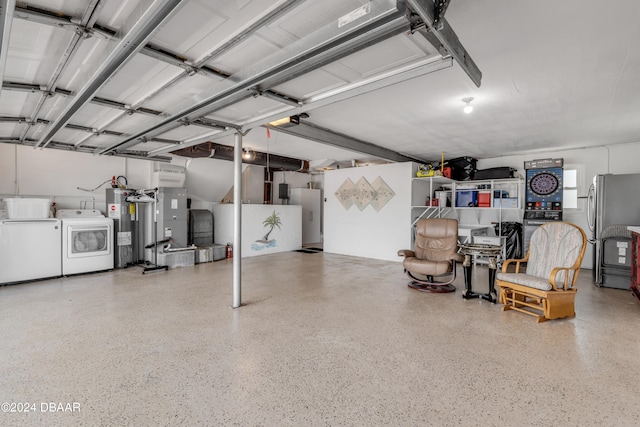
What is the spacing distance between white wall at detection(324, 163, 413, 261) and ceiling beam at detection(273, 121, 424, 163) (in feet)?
1.88

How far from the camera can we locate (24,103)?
334cm

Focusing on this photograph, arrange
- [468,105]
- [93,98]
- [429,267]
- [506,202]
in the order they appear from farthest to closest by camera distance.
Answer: [506,202], [429,267], [468,105], [93,98]

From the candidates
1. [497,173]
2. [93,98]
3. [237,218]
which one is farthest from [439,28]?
[497,173]

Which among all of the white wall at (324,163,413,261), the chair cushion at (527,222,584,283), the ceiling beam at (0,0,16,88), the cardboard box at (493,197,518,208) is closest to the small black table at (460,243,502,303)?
the chair cushion at (527,222,584,283)

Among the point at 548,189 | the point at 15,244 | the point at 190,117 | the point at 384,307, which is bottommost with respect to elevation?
the point at 384,307

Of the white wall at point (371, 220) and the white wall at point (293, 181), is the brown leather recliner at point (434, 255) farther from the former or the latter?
the white wall at point (293, 181)

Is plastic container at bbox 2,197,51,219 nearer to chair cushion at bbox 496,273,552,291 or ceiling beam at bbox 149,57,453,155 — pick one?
ceiling beam at bbox 149,57,453,155

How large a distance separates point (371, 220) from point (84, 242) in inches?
231

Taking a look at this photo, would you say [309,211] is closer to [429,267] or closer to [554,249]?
[429,267]

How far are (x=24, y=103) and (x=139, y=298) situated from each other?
2.59 metres

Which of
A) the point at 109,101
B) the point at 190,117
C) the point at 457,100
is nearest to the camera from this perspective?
the point at 109,101

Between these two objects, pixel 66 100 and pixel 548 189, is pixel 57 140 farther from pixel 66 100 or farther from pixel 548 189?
pixel 548 189

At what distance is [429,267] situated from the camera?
4305mm

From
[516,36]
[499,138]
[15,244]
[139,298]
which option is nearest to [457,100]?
[516,36]
